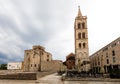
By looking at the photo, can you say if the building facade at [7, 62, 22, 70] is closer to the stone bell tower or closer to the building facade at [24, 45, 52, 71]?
the building facade at [24, 45, 52, 71]

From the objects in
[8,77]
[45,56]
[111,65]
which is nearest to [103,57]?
[111,65]

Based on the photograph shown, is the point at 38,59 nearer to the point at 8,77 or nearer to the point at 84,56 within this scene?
the point at 84,56

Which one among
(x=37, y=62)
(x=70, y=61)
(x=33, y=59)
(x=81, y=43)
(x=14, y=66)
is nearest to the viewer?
(x=81, y=43)

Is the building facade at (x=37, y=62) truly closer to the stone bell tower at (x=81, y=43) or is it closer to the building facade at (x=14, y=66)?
the stone bell tower at (x=81, y=43)

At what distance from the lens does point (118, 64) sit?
129 ft

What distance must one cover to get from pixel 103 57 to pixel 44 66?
81.2ft

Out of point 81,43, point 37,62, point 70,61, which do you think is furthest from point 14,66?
point 81,43

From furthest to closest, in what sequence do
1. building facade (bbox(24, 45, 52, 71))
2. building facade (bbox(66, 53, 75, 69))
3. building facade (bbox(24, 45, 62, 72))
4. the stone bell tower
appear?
1. building facade (bbox(66, 53, 75, 69))
2. building facade (bbox(24, 45, 52, 71))
3. building facade (bbox(24, 45, 62, 72))
4. the stone bell tower

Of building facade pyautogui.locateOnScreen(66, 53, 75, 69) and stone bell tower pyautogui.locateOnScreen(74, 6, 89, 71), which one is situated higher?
stone bell tower pyautogui.locateOnScreen(74, 6, 89, 71)

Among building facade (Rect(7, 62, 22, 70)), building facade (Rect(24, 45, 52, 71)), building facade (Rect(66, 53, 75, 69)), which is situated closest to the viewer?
building facade (Rect(24, 45, 52, 71))

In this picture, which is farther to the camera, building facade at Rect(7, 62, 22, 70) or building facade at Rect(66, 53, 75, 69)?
building facade at Rect(66, 53, 75, 69)

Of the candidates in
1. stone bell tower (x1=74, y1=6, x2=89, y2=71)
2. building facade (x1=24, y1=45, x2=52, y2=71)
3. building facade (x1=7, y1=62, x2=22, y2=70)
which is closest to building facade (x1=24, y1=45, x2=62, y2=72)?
building facade (x1=24, y1=45, x2=52, y2=71)

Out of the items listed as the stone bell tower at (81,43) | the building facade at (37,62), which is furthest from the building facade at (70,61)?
the stone bell tower at (81,43)

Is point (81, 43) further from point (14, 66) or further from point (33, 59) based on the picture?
point (14, 66)
